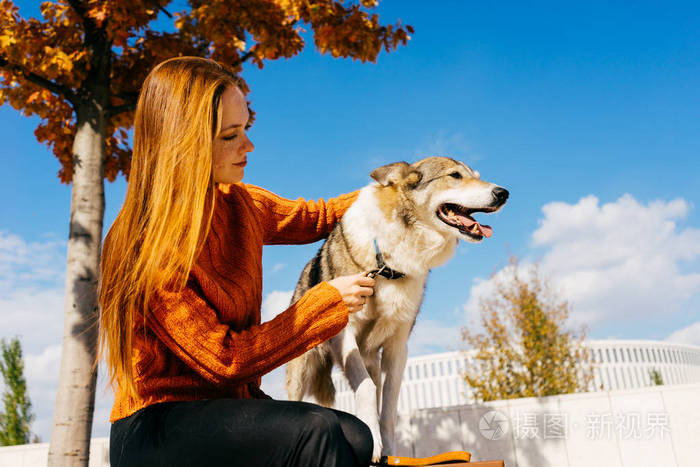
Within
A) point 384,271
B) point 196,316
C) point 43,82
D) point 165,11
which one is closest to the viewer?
point 196,316

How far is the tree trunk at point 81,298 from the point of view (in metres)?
3.57

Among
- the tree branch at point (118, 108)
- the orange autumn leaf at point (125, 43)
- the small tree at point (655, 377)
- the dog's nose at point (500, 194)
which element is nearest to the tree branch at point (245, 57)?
the orange autumn leaf at point (125, 43)

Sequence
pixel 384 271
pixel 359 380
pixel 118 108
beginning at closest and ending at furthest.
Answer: pixel 359 380
pixel 384 271
pixel 118 108

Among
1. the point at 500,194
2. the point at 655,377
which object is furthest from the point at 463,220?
the point at 655,377

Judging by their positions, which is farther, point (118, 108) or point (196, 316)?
point (118, 108)

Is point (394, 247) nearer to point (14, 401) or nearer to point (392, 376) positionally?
point (392, 376)

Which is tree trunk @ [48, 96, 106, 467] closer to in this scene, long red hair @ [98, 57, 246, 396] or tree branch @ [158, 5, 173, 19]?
tree branch @ [158, 5, 173, 19]

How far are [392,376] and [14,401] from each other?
42.5 feet

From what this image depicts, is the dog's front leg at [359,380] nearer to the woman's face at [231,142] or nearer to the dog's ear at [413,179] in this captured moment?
the dog's ear at [413,179]

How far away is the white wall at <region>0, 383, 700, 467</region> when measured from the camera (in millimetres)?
4238

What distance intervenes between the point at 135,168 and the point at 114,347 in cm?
56

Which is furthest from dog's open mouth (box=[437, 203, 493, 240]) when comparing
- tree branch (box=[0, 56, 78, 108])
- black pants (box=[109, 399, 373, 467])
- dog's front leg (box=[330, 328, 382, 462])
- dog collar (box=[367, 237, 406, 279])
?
tree branch (box=[0, 56, 78, 108])

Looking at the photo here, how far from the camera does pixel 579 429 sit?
14.6ft

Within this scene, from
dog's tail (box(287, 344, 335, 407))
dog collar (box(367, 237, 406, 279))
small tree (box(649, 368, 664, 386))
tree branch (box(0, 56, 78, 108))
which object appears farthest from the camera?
small tree (box(649, 368, 664, 386))
